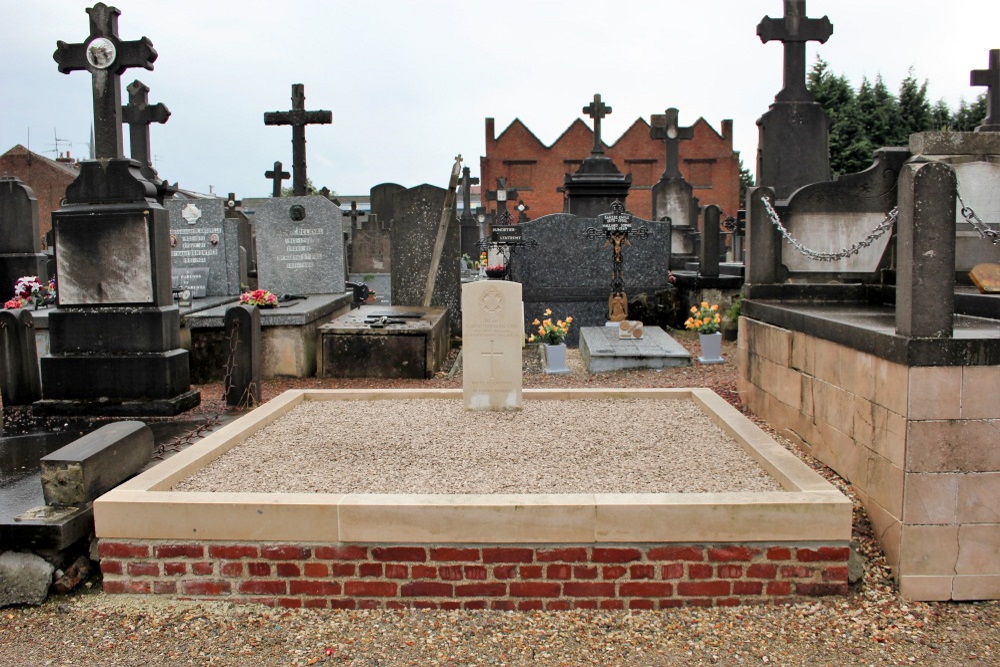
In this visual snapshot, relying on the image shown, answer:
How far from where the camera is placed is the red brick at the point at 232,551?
3727 millimetres

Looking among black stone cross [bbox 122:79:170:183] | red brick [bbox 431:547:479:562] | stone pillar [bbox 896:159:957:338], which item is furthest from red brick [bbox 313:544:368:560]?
black stone cross [bbox 122:79:170:183]

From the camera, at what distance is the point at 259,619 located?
142 inches

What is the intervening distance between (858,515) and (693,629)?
4.82ft

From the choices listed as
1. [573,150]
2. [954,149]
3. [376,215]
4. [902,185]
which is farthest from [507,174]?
[902,185]

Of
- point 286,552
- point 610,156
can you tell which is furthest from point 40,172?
point 286,552

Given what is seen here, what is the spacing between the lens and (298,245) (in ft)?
38.2

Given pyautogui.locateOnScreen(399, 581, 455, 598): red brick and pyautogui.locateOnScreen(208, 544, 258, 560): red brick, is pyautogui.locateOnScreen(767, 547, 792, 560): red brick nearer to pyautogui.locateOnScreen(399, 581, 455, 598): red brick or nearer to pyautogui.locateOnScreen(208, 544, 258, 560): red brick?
pyautogui.locateOnScreen(399, 581, 455, 598): red brick

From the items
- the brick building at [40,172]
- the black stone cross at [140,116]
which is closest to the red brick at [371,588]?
the black stone cross at [140,116]

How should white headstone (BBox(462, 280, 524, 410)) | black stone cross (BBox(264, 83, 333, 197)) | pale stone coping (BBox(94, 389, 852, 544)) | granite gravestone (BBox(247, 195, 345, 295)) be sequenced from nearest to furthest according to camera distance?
pale stone coping (BBox(94, 389, 852, 544))
white headstone (BBox(462, 280, 524, 410))
granite gravestone (BBox(247, 195, 345, 295))
black stone cross (BBox(264, 83, 333, 197))

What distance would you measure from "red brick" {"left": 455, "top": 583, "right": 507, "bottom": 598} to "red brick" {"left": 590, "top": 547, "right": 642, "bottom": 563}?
44 centimetres

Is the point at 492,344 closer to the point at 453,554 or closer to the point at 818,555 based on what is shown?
the point at 453,554

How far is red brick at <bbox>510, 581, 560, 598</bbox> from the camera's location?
12.0 feet

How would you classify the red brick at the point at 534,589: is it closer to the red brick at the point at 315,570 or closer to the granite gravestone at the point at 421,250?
the red brick at the point at 315,570

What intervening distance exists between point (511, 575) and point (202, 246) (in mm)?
9680
